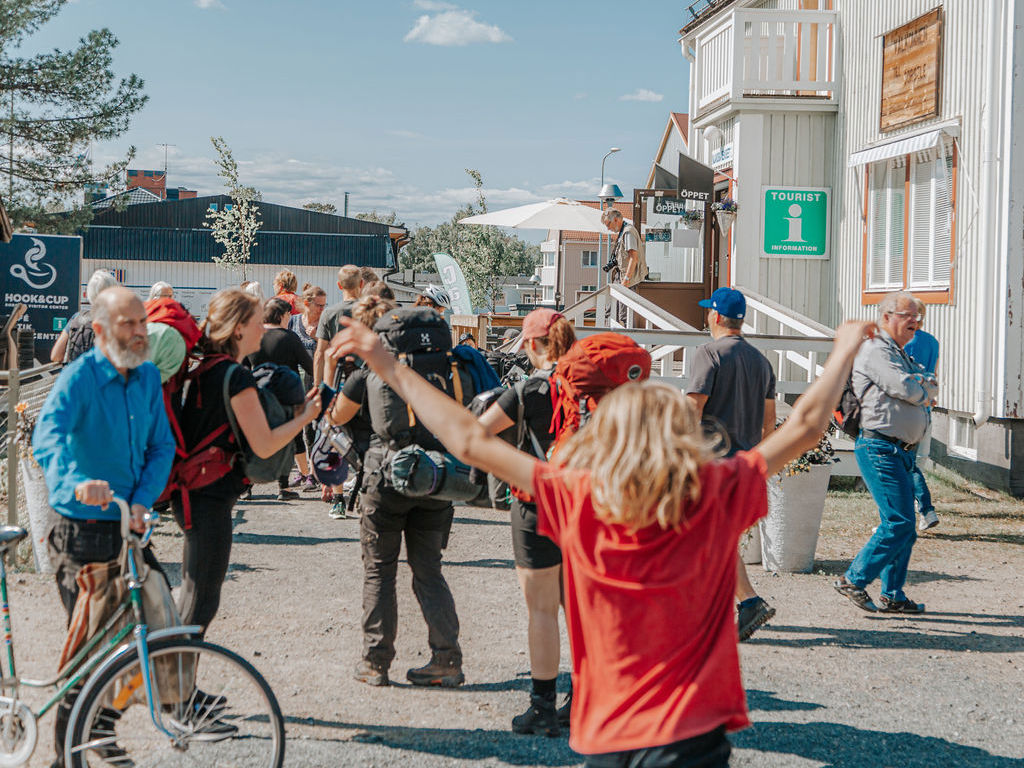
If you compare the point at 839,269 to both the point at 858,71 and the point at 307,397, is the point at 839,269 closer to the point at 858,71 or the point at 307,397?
the point at 858,71

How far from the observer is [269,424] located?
15.5 ft

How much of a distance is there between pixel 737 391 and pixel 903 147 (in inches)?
330

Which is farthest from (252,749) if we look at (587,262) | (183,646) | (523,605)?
(587,262)

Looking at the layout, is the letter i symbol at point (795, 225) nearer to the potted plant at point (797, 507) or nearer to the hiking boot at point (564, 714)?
the potted plant at point (797, 507)

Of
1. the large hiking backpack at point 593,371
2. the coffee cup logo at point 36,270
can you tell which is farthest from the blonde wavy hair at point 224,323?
the coffee cup logo at point 36,270

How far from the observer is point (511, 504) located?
507cm

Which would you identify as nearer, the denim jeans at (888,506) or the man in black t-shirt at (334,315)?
the denim jeans at (888,506)

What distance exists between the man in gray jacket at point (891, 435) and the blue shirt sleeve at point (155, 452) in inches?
170

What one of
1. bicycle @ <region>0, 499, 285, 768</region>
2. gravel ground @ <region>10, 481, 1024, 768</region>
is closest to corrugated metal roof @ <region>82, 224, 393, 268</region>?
gravel ground @ <region>10, 481, 1024, 768</region>

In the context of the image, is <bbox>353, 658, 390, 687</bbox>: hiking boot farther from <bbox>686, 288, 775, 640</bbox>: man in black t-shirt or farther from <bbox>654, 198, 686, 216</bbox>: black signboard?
<bbox>654, 198, 686, 216</bbox>: black signboard

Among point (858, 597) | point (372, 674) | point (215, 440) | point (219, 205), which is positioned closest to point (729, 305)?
point (858, 597)

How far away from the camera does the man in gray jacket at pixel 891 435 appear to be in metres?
6.80

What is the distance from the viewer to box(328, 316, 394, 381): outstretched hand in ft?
9.54

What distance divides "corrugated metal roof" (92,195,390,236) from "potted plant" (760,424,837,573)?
54764 millimetres
